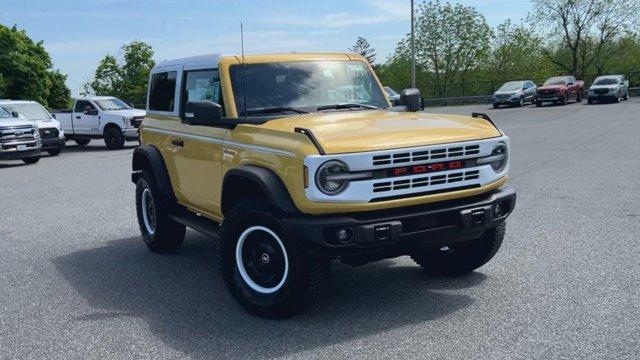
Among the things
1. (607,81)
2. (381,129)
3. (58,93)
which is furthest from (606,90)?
(58,93)

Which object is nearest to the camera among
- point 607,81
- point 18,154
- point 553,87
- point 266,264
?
point 266,264

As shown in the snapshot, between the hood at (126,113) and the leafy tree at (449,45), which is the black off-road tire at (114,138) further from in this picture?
the leafy tree at (449,45)

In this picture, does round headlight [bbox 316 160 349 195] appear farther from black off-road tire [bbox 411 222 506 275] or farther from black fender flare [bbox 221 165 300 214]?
black off-road tire [bbox 411 222 506 275]

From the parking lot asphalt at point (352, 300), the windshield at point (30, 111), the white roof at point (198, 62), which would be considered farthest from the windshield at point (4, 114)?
the white roof at point (198, 62)

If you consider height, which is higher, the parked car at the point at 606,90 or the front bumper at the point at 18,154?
the parked car at the point at 606,90

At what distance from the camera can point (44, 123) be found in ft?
71.6

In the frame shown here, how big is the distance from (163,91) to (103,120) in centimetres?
1802

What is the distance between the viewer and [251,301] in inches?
196

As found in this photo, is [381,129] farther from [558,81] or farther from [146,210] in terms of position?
[558,81]

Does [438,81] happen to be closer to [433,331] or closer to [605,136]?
[605,136]

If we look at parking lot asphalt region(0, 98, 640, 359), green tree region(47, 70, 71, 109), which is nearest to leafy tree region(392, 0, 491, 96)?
green tree region(47, 70, 71, 109)

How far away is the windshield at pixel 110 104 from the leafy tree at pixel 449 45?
137 ft

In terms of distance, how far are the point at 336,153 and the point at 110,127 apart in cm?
2089

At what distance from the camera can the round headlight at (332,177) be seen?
442 centimetres
